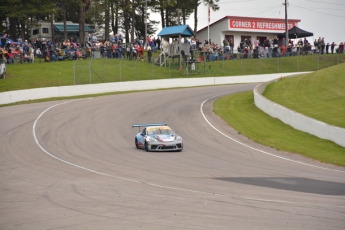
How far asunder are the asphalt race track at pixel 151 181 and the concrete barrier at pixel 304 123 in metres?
2.82

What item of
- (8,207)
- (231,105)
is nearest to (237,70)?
(231,105)

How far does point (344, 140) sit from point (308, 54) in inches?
1799

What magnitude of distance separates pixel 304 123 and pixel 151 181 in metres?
13.7

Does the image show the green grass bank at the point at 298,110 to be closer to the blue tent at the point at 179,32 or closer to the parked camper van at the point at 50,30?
the blue tent at the point at 179,32

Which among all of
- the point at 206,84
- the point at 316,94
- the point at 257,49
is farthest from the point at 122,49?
the point at 316,94

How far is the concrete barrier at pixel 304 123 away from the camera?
23.5 meters

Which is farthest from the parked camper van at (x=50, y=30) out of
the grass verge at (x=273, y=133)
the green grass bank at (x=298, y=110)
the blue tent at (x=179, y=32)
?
the grass verge at (x=273, y=133)

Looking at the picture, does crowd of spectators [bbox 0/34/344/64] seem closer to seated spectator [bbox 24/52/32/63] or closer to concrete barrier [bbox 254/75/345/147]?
seated spectator [bbox 24/52/32/63]

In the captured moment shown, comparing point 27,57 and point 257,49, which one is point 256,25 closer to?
point 257,49

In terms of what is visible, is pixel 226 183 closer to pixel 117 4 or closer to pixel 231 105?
pixel 231 105

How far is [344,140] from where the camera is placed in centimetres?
2281

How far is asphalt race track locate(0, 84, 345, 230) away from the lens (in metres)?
11.0

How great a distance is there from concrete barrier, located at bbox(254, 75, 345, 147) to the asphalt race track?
2.82m

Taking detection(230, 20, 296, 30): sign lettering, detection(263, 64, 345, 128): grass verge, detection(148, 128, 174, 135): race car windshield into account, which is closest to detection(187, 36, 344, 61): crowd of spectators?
detection(230, 20, 296, 30): sign lettering
